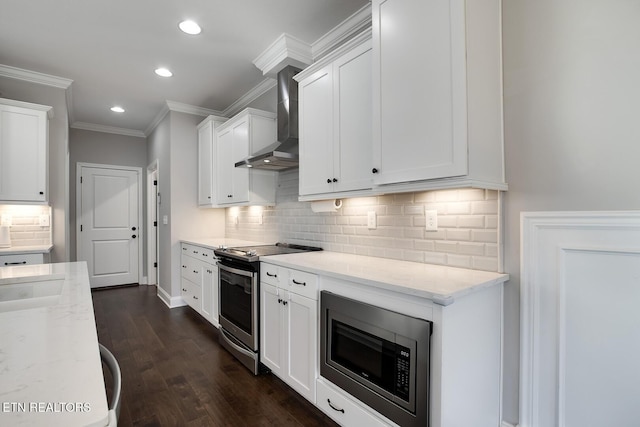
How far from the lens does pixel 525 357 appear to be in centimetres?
161

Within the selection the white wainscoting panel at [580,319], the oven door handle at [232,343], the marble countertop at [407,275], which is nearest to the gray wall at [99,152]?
the oven door handle at [232,343]

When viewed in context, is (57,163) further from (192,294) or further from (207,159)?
(192,294)

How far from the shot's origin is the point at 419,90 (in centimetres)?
165

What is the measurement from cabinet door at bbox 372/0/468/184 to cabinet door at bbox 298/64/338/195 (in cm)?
52

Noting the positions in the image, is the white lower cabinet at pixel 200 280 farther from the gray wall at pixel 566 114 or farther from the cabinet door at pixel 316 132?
the gray wall at pixel 566 114

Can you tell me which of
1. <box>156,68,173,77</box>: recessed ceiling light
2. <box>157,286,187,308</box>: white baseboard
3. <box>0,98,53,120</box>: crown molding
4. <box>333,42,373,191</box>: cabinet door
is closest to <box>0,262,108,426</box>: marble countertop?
<box>333,42,373,191</box>: cabinet door

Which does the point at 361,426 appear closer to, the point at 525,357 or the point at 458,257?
the point at 525,357

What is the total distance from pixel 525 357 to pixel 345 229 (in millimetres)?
1483

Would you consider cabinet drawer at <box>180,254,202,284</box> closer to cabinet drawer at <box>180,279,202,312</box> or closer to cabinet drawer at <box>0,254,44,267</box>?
cabinet drawer at <box>180,279,202,312</box>

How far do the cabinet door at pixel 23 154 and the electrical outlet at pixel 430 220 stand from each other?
3.82m

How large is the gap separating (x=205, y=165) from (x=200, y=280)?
5.09ft

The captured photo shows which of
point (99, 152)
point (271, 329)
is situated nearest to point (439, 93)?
point (271, 329)

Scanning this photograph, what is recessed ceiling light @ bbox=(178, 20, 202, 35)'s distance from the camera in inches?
101

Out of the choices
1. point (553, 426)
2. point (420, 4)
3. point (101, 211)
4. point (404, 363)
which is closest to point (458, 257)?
point (404, 363)
